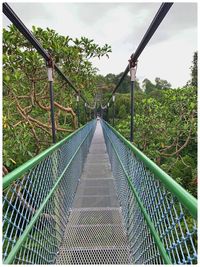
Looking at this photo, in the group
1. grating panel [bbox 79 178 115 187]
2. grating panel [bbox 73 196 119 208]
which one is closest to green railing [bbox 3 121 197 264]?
grating panel [bbox 73 196 119 208]

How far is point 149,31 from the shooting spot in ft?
6.08

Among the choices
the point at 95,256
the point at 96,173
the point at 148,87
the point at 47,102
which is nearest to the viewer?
the point at 95,256

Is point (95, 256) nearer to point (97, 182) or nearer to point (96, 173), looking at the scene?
point (97, 182)

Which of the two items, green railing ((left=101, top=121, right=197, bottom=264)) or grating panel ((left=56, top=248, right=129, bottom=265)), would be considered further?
grating panel ((left=56, top=248, right=129, bottom=265))

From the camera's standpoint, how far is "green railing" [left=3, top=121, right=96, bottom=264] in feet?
3.54

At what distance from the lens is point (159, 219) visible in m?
1.23

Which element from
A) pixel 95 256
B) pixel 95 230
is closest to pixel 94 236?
pixel 95 230

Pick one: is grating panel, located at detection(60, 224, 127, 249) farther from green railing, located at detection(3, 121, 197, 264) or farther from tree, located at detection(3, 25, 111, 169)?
tree, located at detection(3, 25, 111, 169)

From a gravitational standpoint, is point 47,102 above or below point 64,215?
above

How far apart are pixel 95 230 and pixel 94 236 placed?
9 centimetres

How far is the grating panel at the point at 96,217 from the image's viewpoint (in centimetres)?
255

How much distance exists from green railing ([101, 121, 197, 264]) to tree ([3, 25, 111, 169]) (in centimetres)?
149

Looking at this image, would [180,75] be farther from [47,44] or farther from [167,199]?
[167,199]

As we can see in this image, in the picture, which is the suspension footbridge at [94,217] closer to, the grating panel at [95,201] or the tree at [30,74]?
the grating panel at [95,201]
